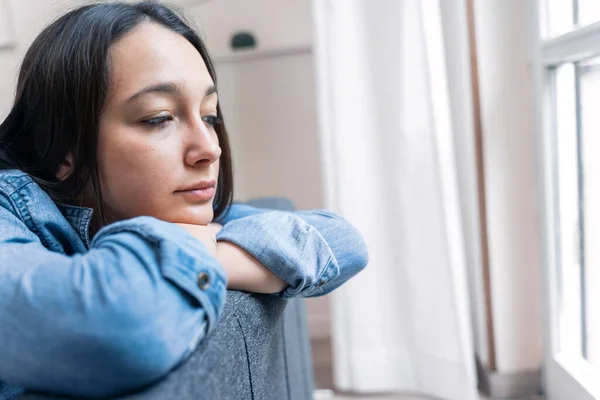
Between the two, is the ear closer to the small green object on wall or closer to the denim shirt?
Answer: the denim shirt

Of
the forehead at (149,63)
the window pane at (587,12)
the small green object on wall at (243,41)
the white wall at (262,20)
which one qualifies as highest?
the white wall at (262,20)

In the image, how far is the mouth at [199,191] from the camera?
2.32 ft

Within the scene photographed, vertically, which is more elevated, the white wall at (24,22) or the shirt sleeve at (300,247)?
the white wall at (24,22)

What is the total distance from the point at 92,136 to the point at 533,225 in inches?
44.2

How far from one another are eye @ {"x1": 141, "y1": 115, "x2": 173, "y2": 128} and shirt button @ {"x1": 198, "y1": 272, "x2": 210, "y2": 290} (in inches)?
11.4

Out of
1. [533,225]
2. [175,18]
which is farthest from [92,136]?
[533,225]

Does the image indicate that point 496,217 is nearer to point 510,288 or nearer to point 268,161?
point 510,288

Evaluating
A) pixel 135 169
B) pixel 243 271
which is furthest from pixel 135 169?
pixel 243 271

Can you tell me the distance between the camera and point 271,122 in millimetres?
1890

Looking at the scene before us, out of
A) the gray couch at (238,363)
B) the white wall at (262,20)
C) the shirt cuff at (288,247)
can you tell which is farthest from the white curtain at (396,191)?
the shirt cuff at (288,247)

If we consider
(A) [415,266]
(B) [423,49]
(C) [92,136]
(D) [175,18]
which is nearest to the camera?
(C) [92,136]

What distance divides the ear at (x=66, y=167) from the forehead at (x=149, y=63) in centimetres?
12

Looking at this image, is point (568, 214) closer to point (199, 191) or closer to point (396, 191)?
point (396, 191)

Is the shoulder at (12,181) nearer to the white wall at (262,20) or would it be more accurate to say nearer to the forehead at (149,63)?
the forehead at (149,63)
